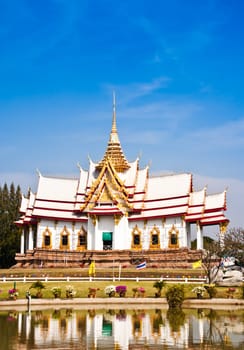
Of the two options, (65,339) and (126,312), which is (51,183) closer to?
(126,312)

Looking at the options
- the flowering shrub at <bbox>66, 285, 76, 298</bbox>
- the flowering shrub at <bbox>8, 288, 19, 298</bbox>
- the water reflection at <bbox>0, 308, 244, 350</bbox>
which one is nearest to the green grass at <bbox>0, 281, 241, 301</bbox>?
the flowering shrub at <bbox>8, 288, 19, 298</bbox>

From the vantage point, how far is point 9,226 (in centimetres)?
7775

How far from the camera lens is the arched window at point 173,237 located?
203 ft

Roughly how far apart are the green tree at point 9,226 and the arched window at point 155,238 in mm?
18879

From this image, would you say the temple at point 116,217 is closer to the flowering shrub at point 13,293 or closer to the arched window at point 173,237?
the arched window at point 173,237

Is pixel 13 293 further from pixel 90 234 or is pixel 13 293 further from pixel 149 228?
pixel 149 228

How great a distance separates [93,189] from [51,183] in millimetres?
5934

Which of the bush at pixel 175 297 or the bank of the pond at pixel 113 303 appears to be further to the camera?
the bank of the pond at pixel 113 303

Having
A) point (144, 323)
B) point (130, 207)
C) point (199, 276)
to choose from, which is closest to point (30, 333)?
point (144, 323)

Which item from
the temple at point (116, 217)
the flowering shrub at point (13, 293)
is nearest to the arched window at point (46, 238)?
the temple at point (116, 217)

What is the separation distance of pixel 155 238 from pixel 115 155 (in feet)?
37.7

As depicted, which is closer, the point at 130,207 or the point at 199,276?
the point at 199,276

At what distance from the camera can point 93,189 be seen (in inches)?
2542

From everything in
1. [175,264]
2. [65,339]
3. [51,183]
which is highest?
[51,183]
